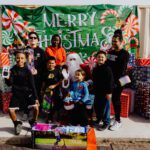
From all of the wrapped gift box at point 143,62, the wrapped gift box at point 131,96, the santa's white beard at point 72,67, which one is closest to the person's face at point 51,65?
the santa's white beard at point 72,67

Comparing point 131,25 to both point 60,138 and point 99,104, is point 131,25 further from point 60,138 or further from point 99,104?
point 60,138

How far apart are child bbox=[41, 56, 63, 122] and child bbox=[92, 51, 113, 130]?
679 millimetres

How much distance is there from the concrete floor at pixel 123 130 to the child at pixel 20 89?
219 millimetres

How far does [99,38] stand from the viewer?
706cm

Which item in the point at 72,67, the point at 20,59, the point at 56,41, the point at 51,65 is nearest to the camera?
the point at 20,59

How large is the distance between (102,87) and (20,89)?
4.50ft

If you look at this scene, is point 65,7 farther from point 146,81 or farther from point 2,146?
point 2,146

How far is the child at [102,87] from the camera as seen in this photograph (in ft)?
17.1

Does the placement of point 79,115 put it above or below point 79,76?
below

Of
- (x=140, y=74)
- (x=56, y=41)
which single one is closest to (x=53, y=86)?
(x=56, y=41)

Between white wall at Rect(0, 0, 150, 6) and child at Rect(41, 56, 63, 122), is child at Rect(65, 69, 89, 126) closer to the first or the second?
child at Rect(41, 56, 63, 122)

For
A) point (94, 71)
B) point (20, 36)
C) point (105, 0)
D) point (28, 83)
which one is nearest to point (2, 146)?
point (28, 83)

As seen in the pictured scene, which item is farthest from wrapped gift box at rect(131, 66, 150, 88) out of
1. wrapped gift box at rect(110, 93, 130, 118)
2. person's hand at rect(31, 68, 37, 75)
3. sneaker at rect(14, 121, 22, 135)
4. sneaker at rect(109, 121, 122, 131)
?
sneaker at rect(14, 121, 22, 135)

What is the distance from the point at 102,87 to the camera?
Result: 534cm
